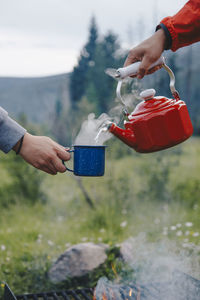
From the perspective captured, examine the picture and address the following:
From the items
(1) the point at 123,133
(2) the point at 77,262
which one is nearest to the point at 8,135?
(1) the point at 123,133

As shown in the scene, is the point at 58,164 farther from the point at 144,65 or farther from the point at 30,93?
the point at 30,93

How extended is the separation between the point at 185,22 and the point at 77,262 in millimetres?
2045

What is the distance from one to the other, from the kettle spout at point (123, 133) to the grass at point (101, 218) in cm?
144

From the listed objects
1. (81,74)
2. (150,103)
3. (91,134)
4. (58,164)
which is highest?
(150,103)

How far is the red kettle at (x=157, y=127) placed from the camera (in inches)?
61.1

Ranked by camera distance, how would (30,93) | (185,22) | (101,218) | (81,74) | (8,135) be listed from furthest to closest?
(30,93) → (81,74) → (101,218) → (8,135) → (185,22)

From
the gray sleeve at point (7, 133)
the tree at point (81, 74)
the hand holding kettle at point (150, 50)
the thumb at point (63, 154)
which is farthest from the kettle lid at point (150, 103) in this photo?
the tree at point (81, 74)

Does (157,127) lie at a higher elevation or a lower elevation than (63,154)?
higher

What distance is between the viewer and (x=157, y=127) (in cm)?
156

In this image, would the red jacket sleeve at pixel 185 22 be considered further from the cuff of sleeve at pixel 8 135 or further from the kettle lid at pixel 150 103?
the cuff of sleeve at pixel 8 135

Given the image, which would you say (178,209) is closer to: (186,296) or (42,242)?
(42,242)

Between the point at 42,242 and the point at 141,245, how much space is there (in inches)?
49.8

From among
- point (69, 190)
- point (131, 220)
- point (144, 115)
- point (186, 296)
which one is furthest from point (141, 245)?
point (69, 190)

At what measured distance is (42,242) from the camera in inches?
154
